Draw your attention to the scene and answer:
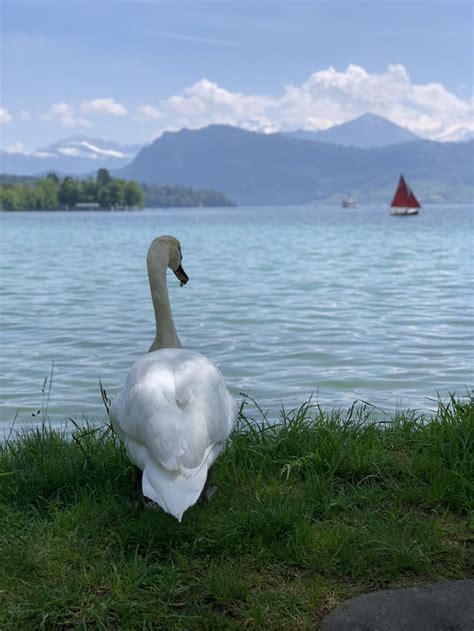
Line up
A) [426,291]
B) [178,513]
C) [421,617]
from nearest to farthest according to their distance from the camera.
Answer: [421,617], [178,513], [426,291]

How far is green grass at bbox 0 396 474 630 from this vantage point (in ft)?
11.9

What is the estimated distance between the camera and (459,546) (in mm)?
4156

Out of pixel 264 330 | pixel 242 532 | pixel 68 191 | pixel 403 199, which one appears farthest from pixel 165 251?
pixel 68 191

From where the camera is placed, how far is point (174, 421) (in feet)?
13.2

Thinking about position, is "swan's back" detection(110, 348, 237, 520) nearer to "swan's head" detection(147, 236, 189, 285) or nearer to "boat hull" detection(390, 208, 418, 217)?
"swan's head" detection(147, 236, 189, 285)

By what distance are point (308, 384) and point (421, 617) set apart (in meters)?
7.25

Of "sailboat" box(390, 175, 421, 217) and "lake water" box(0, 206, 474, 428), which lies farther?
"sailboat" box(390, 175, 421, 217)

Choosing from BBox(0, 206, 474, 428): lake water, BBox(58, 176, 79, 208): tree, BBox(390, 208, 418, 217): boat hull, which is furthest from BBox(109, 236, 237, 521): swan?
BBox(58, 176, 79, 208): tree

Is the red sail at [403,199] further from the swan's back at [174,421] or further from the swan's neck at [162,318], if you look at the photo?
the swan's back at [174,421]

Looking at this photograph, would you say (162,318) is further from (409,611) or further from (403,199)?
(403,199)

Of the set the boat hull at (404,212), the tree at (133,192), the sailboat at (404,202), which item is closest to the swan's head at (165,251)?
the sailboat at (404,202)

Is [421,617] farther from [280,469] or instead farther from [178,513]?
[280,469]

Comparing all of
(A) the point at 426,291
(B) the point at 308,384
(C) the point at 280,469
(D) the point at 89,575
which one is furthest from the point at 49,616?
(A) the point at 426,291

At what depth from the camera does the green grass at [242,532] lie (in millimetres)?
3623
